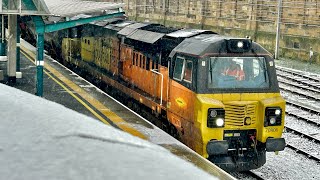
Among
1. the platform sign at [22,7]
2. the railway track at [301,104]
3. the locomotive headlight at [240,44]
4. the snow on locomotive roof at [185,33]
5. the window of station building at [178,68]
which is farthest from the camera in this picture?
the railway track at [301,104]

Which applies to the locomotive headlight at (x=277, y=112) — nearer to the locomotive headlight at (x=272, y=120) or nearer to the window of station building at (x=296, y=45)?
the locomotive headlight at (x=272, y=120)

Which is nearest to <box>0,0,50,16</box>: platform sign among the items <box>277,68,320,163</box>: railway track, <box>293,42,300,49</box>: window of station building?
<box>277,68,320,163</box>: railway track

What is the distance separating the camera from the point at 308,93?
21500 mm

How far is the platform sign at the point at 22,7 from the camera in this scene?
13062 mm

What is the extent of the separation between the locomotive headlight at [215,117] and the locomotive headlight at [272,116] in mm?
976

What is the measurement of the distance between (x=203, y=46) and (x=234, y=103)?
1.35m

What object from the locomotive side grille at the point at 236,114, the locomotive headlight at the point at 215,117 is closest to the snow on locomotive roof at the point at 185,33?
the locomotive side grille at the point at 236,114

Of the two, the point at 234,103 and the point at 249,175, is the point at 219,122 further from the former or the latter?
the point at 249,175

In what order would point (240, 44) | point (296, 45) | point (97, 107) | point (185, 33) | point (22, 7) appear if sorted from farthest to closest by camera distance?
point (296, 45) < point (97, 107) < point (22, 7) < point (185, 33) < point (240, 44)

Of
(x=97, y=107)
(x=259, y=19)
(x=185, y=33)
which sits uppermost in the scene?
(x=259, y=19)

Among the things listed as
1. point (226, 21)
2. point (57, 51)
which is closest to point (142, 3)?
point (226, 21)

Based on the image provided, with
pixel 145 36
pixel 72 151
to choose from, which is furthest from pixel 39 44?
pixel 72 151

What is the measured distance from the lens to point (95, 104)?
1483 cm

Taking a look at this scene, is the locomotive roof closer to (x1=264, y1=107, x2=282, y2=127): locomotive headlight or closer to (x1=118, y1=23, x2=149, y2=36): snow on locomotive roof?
(x1=264, y1=107, x2=282, y2=127): locomotive headlight
